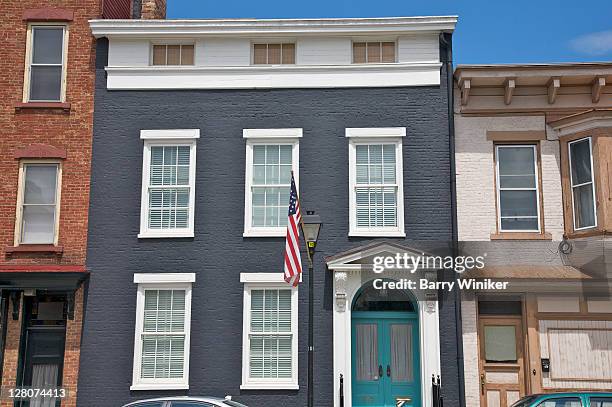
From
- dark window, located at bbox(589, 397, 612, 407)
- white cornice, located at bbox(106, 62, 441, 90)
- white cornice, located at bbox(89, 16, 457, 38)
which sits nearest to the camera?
dark window, located at bbox(589, 397, 612, 407)

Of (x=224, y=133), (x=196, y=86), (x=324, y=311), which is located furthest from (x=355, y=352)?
(x=196, y=86)

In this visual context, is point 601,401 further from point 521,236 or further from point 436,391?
point 521,236

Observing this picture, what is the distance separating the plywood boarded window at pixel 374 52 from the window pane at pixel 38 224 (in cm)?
751

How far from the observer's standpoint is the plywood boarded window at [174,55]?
664 inches

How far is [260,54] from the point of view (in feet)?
55.3

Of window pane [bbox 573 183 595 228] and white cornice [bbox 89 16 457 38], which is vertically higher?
white cornice [bbox 89 16 457 38]

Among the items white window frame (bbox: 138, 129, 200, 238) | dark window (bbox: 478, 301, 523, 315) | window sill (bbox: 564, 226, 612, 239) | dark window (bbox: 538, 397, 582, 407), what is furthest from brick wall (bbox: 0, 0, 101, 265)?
window sill (bbox: 564, 226, 612, 239)

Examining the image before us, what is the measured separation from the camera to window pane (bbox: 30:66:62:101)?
16.8 m

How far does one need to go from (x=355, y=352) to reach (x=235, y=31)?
24.4 ft

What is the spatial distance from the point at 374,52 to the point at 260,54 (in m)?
2.56

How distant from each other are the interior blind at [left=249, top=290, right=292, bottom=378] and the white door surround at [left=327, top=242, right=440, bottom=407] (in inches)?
40.2

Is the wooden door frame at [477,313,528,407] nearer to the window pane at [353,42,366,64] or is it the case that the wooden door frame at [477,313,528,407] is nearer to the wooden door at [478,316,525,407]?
the wooden door at [478,316,525,407]

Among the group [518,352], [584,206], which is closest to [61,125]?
[518,352]

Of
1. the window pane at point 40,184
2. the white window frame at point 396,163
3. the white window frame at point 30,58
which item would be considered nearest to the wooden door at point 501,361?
the white window frame at point 396,163
